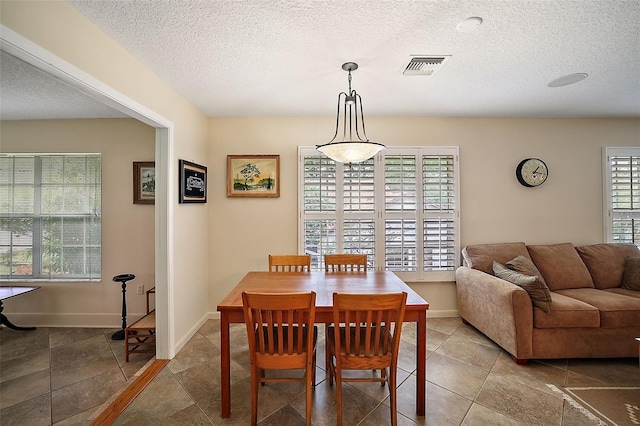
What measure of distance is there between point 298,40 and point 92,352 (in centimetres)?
347

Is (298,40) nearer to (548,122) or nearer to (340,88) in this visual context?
(340,88)

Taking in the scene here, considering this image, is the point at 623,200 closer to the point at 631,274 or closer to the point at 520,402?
the point at 631,274

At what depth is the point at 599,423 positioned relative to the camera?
1731mm

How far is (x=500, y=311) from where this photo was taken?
8.32 feet

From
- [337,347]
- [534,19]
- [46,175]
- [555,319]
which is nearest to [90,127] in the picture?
[46,175]

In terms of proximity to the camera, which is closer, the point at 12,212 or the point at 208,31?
the point at 208,31

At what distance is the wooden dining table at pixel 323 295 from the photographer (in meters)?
1.78

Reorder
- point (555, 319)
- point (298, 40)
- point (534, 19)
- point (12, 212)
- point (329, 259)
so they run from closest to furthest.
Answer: point (534, 19), point (298, 40), point (555, 319), point (329, 259), point (12, 212)

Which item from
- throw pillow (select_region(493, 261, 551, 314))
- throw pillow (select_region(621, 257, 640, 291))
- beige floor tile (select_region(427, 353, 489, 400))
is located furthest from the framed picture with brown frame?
throw pillow (select_region(621, 257, 640, 291))

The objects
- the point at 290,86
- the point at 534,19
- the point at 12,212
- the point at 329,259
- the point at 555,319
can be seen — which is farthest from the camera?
the point at 12,212

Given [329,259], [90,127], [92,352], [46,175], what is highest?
[90,127]

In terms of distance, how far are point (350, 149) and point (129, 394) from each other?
2510mm

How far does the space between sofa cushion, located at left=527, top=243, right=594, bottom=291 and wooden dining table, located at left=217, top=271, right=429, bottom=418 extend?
197cm

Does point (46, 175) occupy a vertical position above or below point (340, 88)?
below
